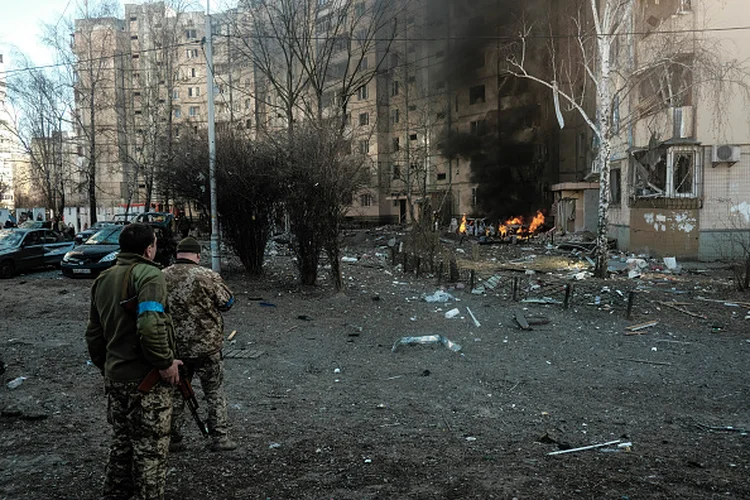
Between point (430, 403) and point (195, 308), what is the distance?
2560mm

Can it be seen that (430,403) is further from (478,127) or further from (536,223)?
(478,127)

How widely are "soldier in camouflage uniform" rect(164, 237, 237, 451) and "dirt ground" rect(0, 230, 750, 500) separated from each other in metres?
0.23

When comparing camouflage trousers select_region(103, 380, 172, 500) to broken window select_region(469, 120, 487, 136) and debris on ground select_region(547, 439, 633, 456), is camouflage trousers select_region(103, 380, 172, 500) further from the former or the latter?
broken window select_region(469, 120, 487, 136)

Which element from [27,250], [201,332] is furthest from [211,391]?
[27,250]

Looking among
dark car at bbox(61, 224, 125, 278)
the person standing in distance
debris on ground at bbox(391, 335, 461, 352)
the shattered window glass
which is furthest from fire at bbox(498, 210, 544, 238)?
the person standing in distance

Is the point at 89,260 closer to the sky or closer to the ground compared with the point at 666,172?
closer to the ground

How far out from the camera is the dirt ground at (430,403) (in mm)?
3760

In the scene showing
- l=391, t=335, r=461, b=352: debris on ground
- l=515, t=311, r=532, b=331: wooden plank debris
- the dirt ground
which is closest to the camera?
the dirt ground

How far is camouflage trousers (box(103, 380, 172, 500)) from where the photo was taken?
307cm

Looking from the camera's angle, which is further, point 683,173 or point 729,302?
point 683,173

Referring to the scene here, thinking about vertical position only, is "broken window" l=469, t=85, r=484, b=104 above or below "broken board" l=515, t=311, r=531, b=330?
above

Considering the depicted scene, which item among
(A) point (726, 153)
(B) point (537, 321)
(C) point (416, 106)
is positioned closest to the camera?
(B) point (537, 321)

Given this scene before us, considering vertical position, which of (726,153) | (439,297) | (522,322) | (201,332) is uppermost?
(726,153)

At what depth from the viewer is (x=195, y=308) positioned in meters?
4.23
